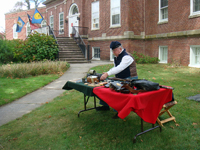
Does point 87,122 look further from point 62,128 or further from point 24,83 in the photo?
point 24,83

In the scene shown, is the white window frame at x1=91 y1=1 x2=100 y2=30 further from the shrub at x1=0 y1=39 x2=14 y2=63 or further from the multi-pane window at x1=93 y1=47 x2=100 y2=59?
the shrub at x1=0 y1=39 x2=14 y2=63

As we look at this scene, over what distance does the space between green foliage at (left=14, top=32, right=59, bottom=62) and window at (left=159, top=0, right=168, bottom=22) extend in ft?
27.3

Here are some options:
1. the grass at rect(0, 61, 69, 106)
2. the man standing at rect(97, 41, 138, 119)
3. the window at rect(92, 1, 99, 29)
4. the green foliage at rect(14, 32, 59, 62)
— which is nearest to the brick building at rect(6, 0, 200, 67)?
the window at rect(92, 1, 99, 29)

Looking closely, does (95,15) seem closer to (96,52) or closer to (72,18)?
(96,52)

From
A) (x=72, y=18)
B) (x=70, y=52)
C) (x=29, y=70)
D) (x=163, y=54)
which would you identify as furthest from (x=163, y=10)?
(x=72, y=18)

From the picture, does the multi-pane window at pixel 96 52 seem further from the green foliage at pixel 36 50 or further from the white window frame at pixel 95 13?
the green foliage at pixel 36 50

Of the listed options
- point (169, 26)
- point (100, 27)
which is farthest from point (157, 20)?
point (100, 27)

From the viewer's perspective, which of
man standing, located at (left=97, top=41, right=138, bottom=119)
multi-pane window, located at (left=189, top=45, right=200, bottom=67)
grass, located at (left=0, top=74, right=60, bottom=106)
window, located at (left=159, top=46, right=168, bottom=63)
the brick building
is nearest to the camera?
man standing, located at (left=97, top=41, right=138, bottom=119)

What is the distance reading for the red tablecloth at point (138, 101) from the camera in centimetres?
309

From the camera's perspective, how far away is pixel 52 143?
3.76 m

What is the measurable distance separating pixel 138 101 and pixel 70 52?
14464 millimetres

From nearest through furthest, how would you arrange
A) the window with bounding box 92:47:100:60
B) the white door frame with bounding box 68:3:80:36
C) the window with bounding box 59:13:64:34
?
the window with bounding box 92:47:100:60, the white door frame with bounding box 68:3:80:36, the window with bounding box 59:13:64:34

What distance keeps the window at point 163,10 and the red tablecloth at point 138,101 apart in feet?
41.3

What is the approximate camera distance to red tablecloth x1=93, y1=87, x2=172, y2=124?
3086 millimetres
